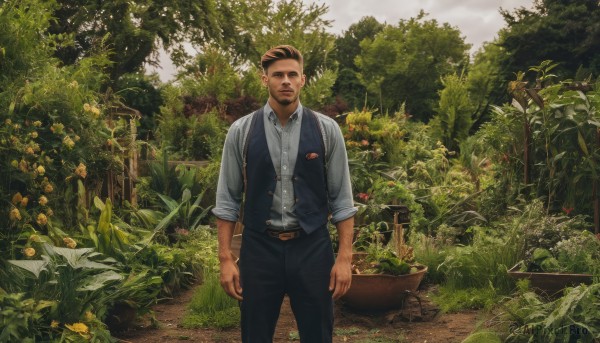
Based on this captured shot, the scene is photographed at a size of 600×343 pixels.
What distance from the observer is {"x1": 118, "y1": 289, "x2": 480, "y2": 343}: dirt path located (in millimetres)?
5863

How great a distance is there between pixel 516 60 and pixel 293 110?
24.4 m

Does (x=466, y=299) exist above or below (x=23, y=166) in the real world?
below

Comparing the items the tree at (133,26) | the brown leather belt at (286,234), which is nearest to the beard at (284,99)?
the brown leather belt at (286,234)

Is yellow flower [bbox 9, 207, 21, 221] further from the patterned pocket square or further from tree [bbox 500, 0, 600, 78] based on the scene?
tree [bbox 500, 0, 600, 78]

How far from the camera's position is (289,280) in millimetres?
3363

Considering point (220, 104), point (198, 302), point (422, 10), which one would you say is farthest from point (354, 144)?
point (422, 10)

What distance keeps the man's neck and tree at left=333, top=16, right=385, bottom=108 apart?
26.8 meters

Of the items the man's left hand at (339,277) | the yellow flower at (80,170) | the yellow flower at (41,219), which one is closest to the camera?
the man's left hand at (339,277)

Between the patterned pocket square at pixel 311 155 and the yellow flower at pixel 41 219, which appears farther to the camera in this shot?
the yellow flower at pixel 41 219

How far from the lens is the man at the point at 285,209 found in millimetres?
3363

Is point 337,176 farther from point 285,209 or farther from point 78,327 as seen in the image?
point 78,327

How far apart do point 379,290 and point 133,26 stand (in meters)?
20.1

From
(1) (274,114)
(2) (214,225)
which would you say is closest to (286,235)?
(1) (274,114)

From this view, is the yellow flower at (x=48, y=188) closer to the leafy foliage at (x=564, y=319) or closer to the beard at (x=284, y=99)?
the beard at (x=284, y=99)
